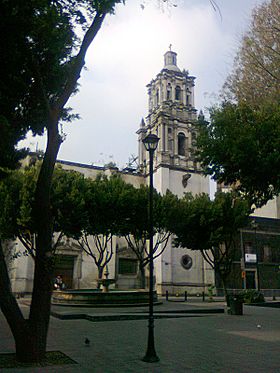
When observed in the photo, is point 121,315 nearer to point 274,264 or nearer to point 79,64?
point 79,64

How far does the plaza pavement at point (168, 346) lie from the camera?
6348mm

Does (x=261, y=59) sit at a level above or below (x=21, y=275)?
above

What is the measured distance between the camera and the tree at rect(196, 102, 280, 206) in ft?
37.7

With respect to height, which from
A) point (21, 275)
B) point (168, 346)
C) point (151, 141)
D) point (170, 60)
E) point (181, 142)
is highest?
point (170, 60)

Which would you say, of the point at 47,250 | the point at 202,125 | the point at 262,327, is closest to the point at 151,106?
the point at 202,125

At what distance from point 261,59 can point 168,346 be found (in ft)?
32.2

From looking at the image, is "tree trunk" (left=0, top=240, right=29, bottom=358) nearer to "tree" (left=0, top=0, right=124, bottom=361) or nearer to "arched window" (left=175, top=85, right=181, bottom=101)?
"tree" (left=0, top=0, right=124, bottom=361)

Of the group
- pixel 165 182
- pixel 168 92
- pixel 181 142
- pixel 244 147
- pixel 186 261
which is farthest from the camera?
pixel 168 92

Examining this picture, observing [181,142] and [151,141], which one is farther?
[181,142]

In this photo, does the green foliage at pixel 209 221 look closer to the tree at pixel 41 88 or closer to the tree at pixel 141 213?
the tree at pixel 141 213

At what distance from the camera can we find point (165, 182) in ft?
131

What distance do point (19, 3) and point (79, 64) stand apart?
5.34ft

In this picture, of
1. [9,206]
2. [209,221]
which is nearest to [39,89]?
[9,206]

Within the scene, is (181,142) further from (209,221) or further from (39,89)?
(39,89)
